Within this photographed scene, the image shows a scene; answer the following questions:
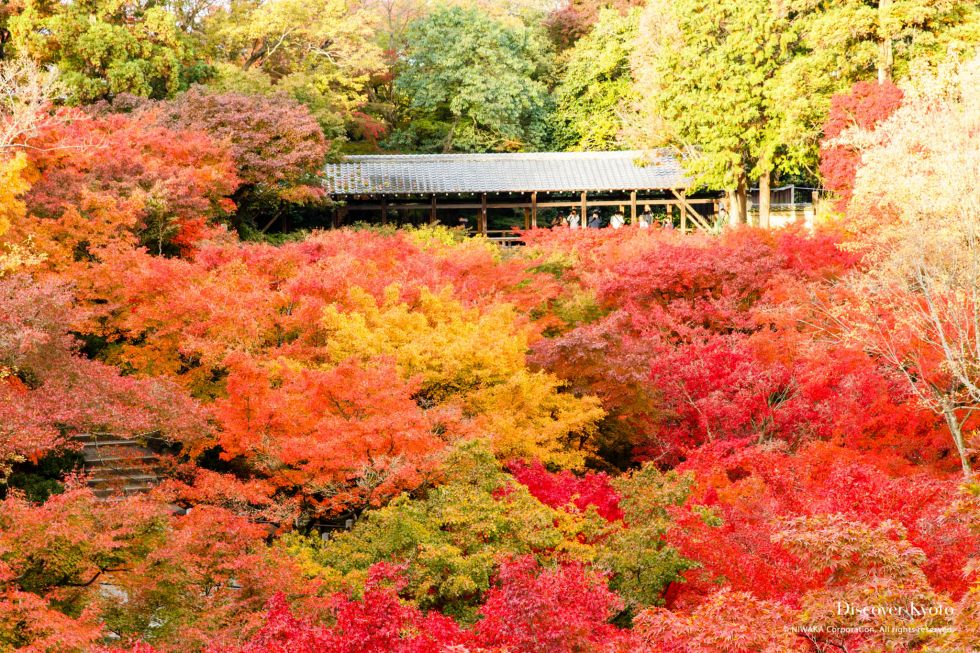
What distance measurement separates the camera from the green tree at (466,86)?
3922 centimetres

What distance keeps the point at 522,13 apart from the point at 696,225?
1769cm

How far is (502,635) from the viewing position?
7.73 metres

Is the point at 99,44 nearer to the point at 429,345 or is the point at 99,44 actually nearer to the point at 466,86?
the point at 466,86

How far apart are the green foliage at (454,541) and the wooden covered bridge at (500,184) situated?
855 inches

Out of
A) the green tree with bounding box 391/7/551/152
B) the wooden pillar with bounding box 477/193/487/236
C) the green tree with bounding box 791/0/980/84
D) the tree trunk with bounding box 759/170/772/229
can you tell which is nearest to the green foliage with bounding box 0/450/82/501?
the wooden pillar with bounding box 477/193/487/236

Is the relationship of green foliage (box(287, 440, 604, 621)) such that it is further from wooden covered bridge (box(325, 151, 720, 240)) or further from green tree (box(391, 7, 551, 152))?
green tree (box(391, 7, 551, 152))

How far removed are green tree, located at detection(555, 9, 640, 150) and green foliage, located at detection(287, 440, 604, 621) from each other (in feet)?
95.1

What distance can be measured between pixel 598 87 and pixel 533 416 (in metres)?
27.7

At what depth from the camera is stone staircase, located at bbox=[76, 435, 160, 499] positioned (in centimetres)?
1498

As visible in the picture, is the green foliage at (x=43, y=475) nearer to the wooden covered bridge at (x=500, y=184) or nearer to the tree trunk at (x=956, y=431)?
the tree trunk at (x=956, y=431)

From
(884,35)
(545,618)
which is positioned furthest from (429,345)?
(884,35)

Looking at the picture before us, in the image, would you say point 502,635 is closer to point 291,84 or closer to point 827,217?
point 827,217

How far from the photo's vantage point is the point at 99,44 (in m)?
27.0

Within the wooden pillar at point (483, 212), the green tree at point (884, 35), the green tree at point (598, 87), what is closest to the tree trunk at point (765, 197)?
the green tree at point (884, 35)
